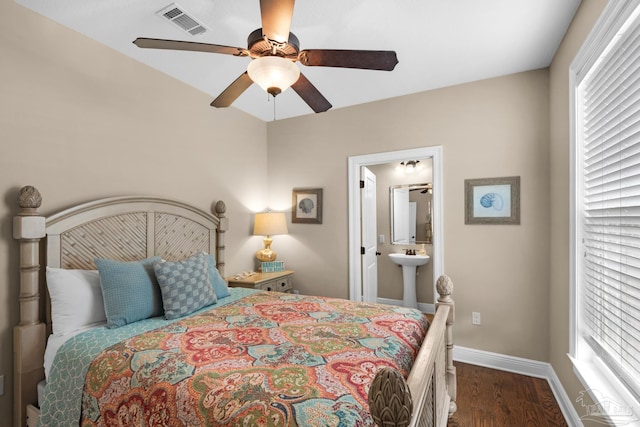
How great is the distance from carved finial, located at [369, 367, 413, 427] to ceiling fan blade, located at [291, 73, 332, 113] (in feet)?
4.97

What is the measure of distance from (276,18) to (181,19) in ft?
3.57

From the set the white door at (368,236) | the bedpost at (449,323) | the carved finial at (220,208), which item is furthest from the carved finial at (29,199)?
the white door at (368,236)

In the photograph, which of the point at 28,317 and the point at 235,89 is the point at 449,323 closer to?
the point at 235,89

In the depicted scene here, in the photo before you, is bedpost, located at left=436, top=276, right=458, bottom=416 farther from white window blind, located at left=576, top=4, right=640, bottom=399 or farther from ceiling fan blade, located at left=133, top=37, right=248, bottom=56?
ceiling fan blade, located at left=133, top=37, right=248, bottom=56

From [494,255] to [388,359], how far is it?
1994 mm

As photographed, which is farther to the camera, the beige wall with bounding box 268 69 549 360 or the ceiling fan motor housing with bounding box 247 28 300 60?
the beige wall with bounding box 268 69 549 360

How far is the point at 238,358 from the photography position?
1.45 meters

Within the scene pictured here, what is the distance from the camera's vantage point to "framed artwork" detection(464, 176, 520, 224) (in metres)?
2.83

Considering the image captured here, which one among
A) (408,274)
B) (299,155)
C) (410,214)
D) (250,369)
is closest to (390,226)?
(410,214)

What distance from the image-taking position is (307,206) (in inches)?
153

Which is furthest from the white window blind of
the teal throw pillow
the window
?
the teal throw pillow

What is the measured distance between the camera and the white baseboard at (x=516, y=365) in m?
2.40

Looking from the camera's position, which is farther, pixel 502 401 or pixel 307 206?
pixel 307 206

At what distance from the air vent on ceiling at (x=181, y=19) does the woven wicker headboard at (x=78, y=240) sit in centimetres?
131
